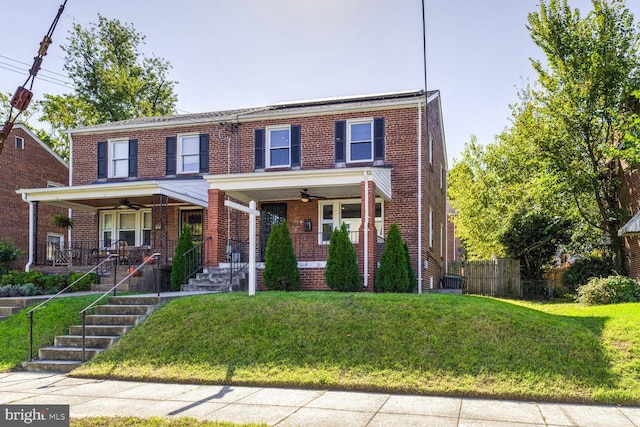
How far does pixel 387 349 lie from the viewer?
856 cm

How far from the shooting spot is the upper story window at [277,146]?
693 inches

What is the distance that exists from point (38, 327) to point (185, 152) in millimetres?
9211

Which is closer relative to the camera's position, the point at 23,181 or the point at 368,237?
the point at 368,237

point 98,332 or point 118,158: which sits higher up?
point 118,158

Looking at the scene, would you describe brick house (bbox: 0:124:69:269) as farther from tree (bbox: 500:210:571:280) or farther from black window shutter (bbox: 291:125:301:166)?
tree (bbox: 500:210:571:280)

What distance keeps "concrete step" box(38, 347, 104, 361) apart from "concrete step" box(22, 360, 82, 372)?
0.15 metres

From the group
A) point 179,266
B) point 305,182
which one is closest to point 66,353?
point 179,266

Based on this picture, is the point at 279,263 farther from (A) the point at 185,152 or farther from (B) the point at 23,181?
(B) the point at 23,181

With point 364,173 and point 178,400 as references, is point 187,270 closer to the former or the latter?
point 364,173

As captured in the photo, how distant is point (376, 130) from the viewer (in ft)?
55.2

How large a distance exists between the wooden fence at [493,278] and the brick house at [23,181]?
16.6 m

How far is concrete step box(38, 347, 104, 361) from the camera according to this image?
955cm

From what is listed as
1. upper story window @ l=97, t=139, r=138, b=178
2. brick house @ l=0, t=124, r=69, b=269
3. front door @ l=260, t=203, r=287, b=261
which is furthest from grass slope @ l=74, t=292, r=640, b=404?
brick house @ l=0, t=124, r=69, b=269

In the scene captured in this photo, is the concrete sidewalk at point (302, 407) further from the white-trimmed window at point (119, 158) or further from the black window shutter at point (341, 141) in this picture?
the white-trimmed window at point (119, 158)
